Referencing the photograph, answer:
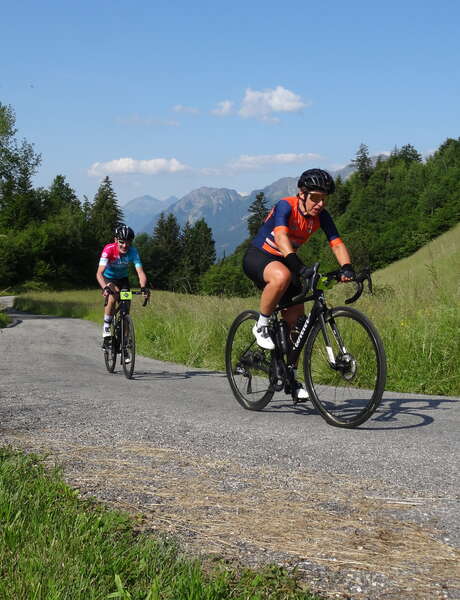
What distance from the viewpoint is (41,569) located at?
88.6 inches

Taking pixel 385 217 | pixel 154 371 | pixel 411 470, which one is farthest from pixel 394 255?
pixel 411 470

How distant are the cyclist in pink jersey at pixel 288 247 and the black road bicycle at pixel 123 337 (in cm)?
402

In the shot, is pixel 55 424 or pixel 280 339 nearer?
pixel 55 424

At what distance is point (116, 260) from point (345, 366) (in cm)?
592

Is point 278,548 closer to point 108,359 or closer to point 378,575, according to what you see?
point 378,575

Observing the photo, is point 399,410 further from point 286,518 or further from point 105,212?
point 105,212

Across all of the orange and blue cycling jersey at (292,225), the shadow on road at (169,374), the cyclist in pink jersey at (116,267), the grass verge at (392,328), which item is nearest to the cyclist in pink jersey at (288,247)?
the orange and blue cycling jersey at (292,225)

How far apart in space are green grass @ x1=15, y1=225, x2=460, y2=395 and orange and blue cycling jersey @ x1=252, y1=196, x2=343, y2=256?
10.0 feet

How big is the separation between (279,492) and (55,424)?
235 cm

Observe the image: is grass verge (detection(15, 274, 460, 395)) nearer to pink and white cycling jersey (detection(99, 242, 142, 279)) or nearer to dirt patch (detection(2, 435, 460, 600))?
pink and white cycling jersey (detection(99, 242, 142, 279))

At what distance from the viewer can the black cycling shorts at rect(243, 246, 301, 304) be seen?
5.72 metres

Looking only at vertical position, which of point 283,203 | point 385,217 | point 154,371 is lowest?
point 154,371

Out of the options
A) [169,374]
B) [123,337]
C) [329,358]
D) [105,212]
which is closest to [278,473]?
[329,358]

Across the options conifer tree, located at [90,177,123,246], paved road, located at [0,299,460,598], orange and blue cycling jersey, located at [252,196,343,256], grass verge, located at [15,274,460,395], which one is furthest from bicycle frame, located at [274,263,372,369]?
conifer tree, located at [90,177,123,246]
